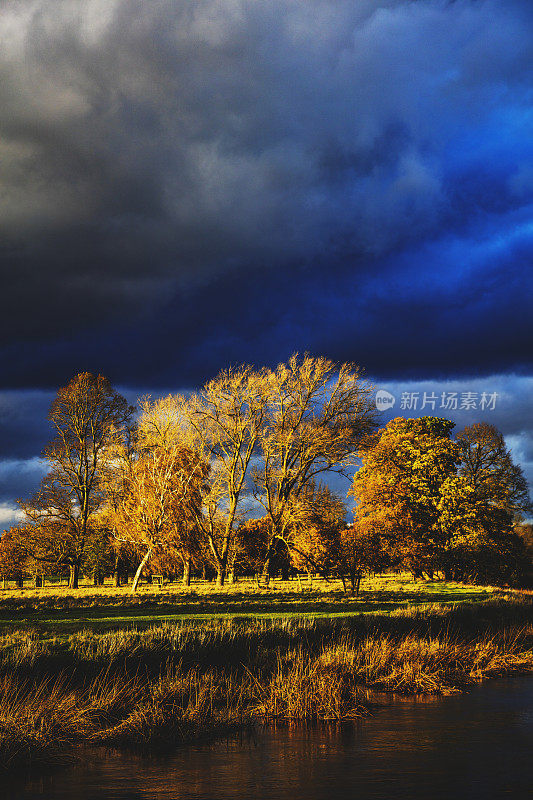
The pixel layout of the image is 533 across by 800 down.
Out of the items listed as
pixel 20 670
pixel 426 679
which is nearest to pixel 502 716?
pixel 426 679

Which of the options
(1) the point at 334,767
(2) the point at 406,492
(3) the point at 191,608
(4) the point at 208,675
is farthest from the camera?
(2) the point at 406,492

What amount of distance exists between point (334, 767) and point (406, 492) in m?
44.3

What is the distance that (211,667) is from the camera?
21.5 metres

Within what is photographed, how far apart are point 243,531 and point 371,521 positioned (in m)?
22.0

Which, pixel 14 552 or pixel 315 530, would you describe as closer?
pixel 315 530

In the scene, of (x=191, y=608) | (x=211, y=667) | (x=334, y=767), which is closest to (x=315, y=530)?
(x=191, y=608)

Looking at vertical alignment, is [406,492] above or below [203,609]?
above

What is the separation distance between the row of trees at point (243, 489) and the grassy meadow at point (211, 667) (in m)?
23.6

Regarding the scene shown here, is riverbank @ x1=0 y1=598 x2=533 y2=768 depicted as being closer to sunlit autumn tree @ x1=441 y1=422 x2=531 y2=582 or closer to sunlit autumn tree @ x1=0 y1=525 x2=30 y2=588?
sunlit autumn tree @ x1=441 y1=422 x2=531 y2=582

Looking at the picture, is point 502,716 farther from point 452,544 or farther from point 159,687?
point 452,544

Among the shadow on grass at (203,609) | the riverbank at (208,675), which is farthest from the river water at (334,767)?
the shadow on grass at (203,609)

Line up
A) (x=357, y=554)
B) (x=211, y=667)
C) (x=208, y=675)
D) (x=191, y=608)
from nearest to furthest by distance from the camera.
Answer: (x=208, y=675) → (x=211, y=667) → (x=191, y=608) → (x=357, y=554)

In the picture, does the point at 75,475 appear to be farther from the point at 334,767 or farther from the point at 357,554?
the point at 334,767

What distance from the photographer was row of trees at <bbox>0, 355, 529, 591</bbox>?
5556 centimetres
